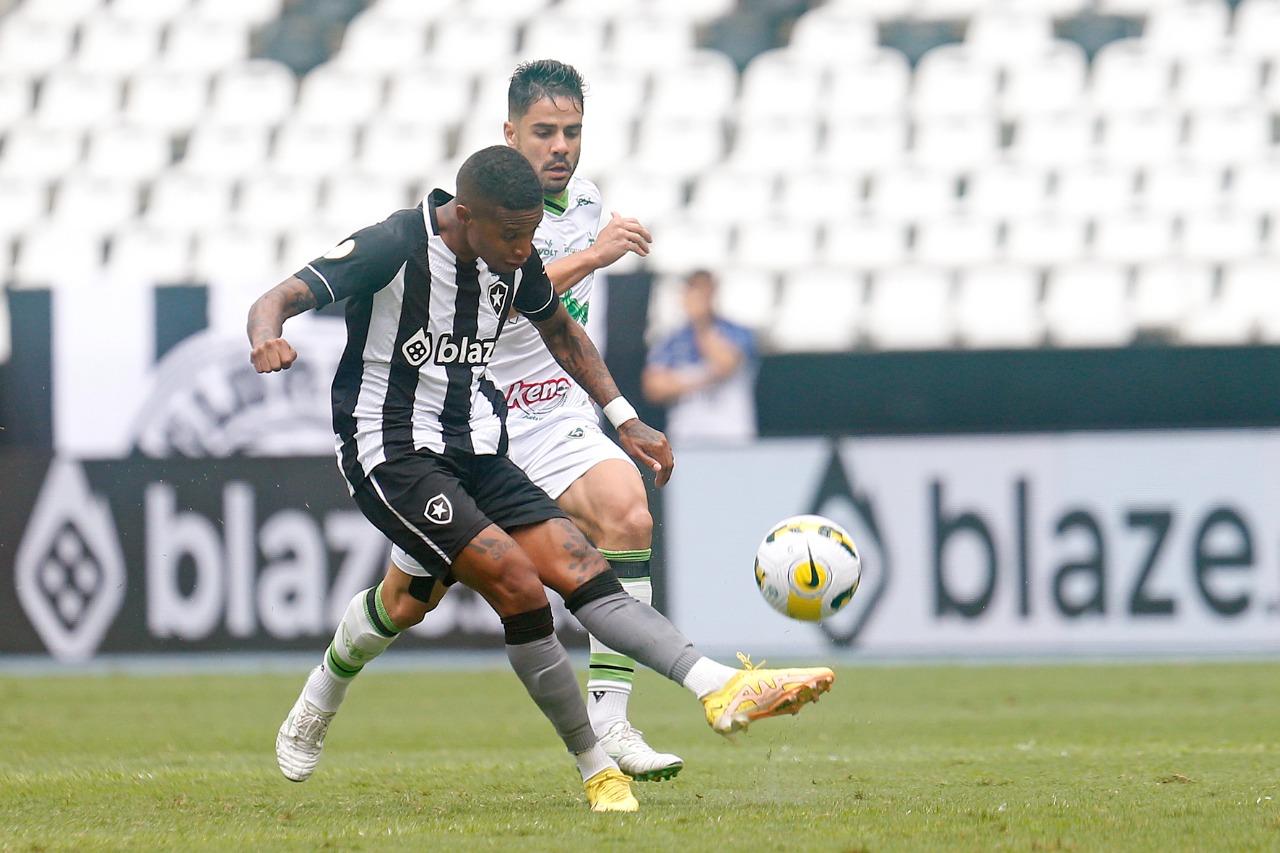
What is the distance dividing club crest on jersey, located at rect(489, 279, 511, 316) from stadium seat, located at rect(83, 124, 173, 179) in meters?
10.5

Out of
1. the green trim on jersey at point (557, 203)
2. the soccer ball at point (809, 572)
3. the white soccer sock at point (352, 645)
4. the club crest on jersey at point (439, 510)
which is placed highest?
the green trim on jersey at point (557, 203)

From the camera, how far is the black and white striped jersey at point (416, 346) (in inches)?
190

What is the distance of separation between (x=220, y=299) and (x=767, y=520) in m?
3.38

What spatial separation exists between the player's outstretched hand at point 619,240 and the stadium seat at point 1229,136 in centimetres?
961

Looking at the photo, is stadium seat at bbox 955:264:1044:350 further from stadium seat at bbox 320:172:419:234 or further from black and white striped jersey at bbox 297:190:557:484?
black and white striped jersey at bbox 297:190:557:484

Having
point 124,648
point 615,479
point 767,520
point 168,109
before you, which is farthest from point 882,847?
point 168,109

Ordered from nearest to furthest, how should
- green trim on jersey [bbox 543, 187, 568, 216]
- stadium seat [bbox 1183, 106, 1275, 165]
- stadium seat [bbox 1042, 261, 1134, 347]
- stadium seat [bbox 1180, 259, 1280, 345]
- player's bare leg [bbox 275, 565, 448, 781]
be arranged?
player's bare leg [bbox 275, 565, 448, 781] → green trim on jersey [bbox 543, 187, 568, 216] → stadium seat [bbox 1042, 261, 1134, 347] → stadium seat [bbox 1180, 259, 1280, 345] → stadium seat [bbox 1183, 106, 1275, 165]

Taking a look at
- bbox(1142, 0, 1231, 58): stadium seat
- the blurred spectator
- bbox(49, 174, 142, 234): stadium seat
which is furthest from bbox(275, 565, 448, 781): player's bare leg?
bbox(1142, 0, 1231, 58): stadium seat

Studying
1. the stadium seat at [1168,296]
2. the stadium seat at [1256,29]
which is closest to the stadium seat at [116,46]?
the stadium seat at [1168,296]

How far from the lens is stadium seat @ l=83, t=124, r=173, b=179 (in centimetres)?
1467

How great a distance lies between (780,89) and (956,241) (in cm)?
235

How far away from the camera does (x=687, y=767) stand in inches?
239

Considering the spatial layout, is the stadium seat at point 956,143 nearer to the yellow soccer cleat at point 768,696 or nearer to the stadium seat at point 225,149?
the stadium seat at point 225,149

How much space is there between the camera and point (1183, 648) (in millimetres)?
9586
